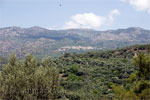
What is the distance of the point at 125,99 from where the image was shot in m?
14.3

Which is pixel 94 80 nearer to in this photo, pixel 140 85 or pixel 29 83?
pixel 140 85

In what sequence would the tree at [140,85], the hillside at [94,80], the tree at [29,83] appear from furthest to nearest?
the hillside at [94,80] < the tree at [140,85] < the tree at [29,83]

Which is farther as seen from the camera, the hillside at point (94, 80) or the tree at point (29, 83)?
the hillside at point (94, 80)

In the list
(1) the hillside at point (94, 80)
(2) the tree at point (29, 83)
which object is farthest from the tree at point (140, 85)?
(1) the hillside at point (94, 80)

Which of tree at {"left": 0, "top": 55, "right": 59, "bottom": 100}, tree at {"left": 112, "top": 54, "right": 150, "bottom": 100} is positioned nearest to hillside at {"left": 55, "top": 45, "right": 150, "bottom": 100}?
tree at {"left": 112, "top": 54, "right": 150, "bottom": 100}

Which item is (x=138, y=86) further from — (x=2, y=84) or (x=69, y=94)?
(x=69, y=94)

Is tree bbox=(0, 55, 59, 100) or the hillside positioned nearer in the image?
tree bbox=(0, 55, 59, 100)

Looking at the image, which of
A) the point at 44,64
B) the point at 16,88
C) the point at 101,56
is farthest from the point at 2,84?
the point at 101,56

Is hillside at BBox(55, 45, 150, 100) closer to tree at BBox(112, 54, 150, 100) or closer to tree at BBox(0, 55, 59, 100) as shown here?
tree at BBox(112, 54, 150, 100)

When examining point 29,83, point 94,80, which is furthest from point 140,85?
point 94,80

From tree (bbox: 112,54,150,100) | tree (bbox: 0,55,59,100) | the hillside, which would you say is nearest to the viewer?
tree (bbox: 0,55,59,100)

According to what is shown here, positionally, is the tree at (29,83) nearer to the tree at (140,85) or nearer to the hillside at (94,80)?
the tree at (140,85)

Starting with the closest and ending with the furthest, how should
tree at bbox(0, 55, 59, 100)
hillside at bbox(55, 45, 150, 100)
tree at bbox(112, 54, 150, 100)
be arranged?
tree at bbox(0, 55, 59, 100) → tree at bbox(112, 54, 150, 100) → hillside at bbox(55, 45, 150, 100)

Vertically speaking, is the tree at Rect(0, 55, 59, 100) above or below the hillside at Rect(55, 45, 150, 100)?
above
